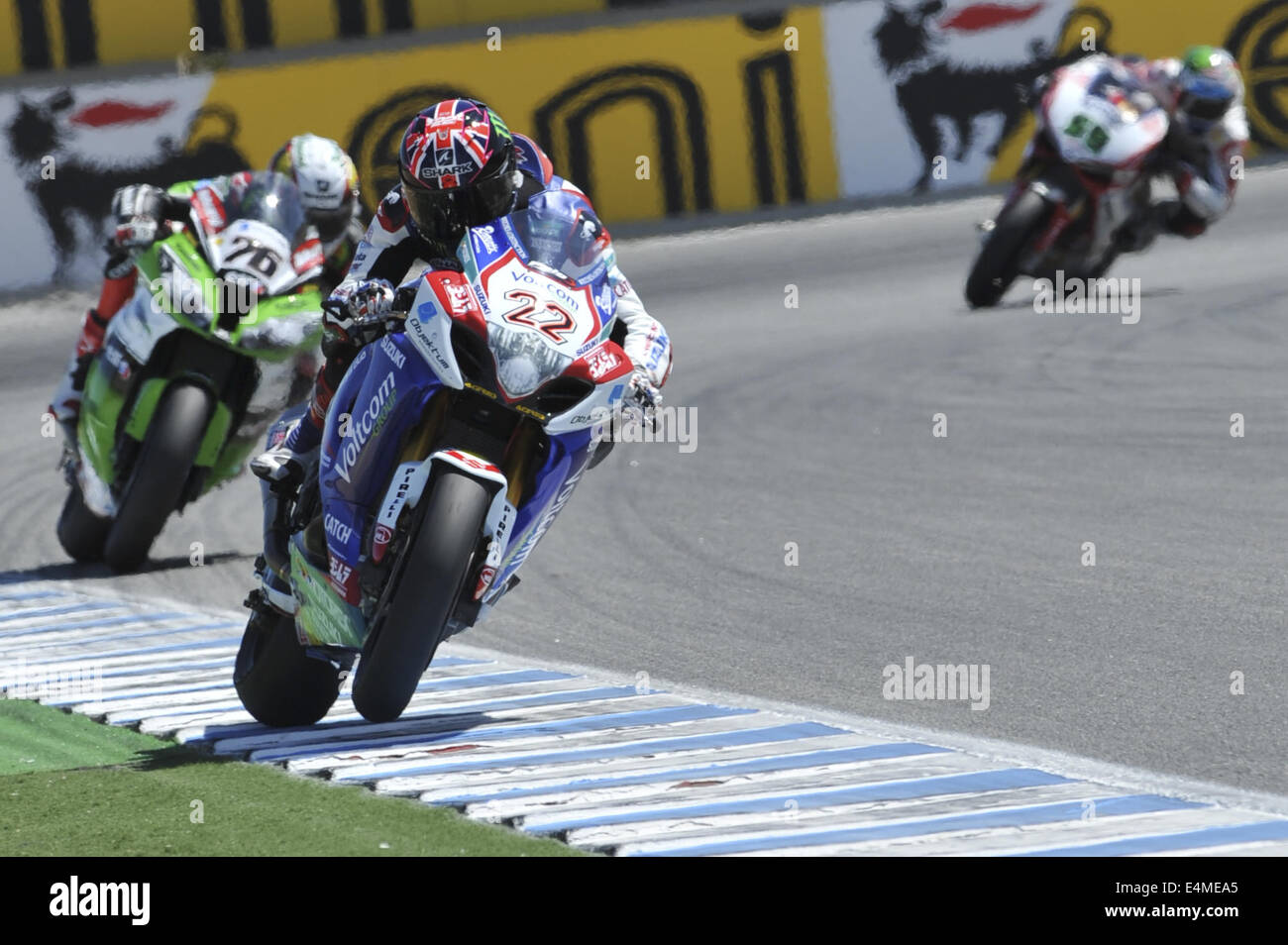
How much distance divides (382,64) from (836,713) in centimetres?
1179

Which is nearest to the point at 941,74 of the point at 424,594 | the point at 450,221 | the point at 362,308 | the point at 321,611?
the point at 450,221

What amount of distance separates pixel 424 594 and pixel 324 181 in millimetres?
4147

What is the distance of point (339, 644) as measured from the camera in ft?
19.1

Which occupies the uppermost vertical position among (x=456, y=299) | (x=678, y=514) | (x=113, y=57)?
(x=113, y=57)

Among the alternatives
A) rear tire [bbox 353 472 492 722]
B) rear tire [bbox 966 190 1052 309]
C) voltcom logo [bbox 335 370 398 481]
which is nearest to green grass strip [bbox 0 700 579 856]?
rear tire [bbox 353 472 492 722]

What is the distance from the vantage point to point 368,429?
5672 mm

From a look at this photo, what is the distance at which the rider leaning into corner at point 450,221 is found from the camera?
5664 millimetres

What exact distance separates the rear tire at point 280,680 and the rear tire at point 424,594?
1.00 metres

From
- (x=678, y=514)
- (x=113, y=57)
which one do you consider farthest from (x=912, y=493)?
(x=113, y=57)

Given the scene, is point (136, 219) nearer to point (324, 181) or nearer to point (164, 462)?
point (324, 181)

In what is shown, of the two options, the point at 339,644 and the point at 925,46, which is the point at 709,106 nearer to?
the point at 925,46

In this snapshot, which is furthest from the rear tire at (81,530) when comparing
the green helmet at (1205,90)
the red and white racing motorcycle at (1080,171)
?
the green helmet at (1205,90)
